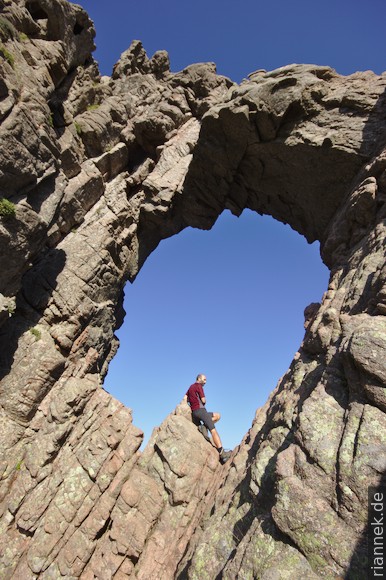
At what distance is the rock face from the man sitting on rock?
85 cm

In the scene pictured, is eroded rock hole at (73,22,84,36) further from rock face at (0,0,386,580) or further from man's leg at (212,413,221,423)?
man's leg at (212,413,221,423)

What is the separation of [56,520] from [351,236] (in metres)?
26.9

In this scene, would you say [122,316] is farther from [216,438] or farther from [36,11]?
[36,11]

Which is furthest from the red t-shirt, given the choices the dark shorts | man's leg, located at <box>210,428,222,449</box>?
man's leg, located at <box>210,428,222,449</box>

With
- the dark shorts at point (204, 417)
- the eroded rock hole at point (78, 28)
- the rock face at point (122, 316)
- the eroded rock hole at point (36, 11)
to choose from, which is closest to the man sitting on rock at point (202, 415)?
the dark shorts at point (204, 417)

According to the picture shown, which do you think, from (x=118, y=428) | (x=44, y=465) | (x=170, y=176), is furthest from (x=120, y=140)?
(x=44, y=465)

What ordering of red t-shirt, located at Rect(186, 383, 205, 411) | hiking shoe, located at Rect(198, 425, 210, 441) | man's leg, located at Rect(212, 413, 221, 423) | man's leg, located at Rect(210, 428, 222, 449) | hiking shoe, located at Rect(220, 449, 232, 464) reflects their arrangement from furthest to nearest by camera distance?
red t-shirt, located at Rect(186, 383, 205, 411) < man's leg, located at Rect(212, 413, 221, 423) < hiking shoe, located at Rect(198, 425, 210, 441) < man's leg, located at Rect(210, 428, 222, 449) < hiking shoe, located at Rect(220, 449, 232, 464)

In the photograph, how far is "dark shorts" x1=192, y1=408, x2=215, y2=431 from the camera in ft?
80.3

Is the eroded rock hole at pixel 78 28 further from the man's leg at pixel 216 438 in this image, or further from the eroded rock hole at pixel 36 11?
the man's leg at pixel 216 438

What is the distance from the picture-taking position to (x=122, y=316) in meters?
38.7

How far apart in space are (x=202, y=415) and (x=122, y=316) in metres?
18.0

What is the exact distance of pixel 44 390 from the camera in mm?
24656

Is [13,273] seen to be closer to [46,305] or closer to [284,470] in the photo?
[46,305]

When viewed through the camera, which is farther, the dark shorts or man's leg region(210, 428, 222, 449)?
the dark shorts
